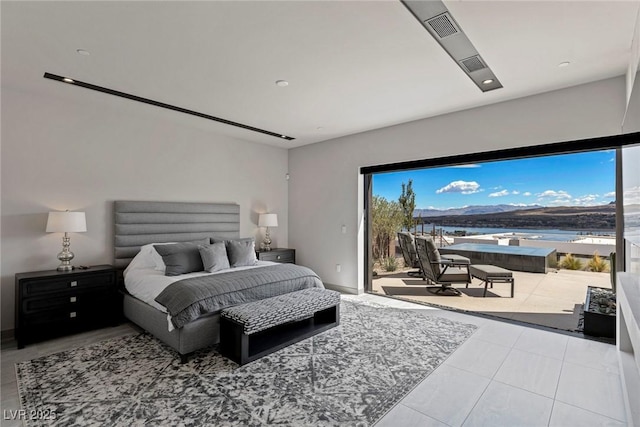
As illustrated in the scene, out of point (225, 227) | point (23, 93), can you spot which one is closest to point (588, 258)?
point (225, 227)

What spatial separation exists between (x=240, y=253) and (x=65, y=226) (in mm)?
1948

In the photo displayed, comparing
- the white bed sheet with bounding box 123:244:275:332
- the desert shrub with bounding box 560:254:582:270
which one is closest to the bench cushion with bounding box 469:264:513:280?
the desert shrub with bounding box 560:254:582:270

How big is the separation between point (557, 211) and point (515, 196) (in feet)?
2.12

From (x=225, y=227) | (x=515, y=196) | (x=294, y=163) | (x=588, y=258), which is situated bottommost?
(x=588, y=258)

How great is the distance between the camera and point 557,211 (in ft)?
16.2

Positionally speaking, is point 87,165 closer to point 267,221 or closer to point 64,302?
point 64,302

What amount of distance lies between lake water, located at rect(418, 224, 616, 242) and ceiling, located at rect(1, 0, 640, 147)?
248 cm

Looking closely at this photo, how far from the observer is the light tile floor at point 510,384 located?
6.80 feet

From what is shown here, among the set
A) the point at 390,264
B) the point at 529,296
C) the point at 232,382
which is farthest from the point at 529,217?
the point at 232,382

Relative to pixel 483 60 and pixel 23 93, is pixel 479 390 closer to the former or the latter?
pixel 483 60

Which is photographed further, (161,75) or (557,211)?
(557,211)

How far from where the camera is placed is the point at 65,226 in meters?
3.43

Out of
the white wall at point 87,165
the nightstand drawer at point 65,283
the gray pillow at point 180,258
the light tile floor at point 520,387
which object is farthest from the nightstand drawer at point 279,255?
the light tile floor at point 520,387

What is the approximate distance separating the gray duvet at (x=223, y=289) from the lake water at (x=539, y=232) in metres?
3.48
